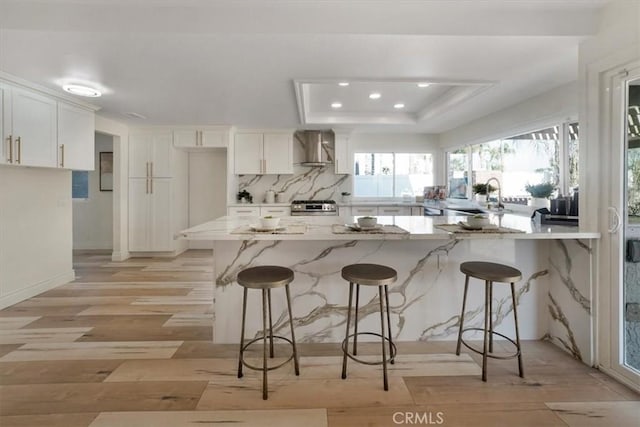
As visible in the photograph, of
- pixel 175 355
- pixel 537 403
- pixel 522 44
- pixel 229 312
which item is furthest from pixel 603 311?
pixel 175 355

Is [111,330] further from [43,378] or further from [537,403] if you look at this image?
[537,403]

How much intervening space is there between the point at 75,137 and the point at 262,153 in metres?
2.54

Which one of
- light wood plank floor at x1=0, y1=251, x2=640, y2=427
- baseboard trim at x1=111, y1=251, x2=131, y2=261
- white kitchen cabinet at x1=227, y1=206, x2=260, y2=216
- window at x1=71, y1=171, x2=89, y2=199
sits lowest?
light wood plank floor at x1=0, y1=251, x2=640, y2=427

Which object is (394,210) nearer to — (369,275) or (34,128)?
(369,275)

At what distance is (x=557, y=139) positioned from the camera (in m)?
3.36

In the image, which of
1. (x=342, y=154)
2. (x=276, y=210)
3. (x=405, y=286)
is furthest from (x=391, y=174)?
(x=405, y=286)

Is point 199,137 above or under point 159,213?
above

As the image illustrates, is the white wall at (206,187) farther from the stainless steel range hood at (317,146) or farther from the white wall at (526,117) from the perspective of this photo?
the white wall at (526,117)

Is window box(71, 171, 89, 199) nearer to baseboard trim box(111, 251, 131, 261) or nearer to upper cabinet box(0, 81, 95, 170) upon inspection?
baseboard trim box(111, 251, 131, 261)

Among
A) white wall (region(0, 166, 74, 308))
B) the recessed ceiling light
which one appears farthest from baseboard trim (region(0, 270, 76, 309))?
the recessed ceiling light

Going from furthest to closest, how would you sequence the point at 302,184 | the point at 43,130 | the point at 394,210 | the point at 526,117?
the point at 302,184 → the point at 394,210 → the point at 526,117 → the point at 43,130

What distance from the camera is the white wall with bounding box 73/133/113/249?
18.8 ft

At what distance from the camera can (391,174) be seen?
6.05 meters
